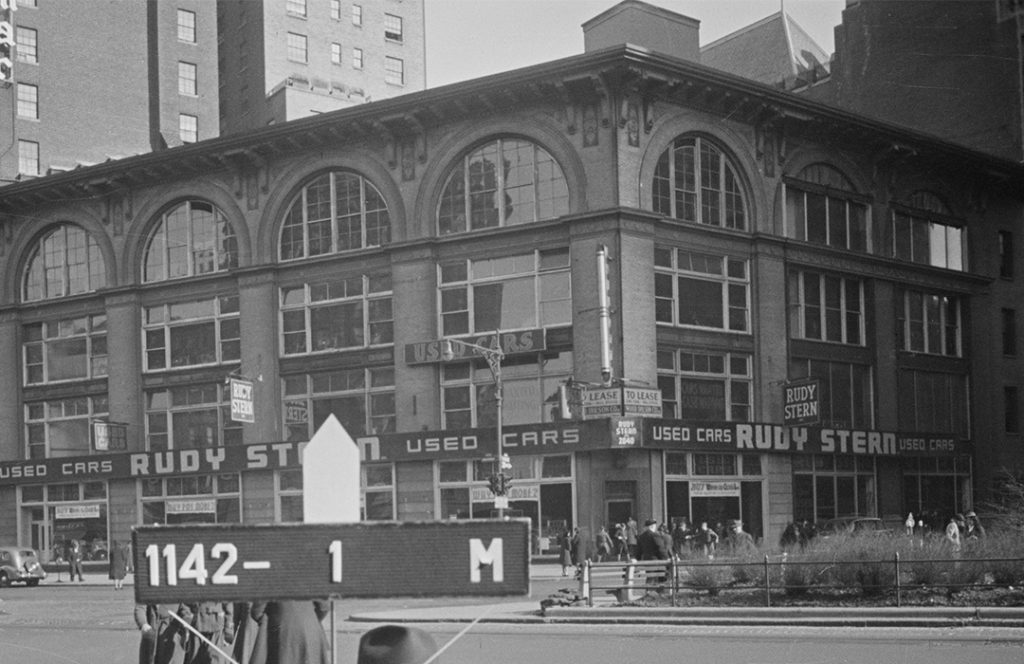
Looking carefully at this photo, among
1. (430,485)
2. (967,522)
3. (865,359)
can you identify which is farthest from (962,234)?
(430,485)

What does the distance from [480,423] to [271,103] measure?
113ft

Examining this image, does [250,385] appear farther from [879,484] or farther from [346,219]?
[879,484]

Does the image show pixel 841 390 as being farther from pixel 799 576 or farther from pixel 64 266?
pixel 64 266

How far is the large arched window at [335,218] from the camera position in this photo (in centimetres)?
5019

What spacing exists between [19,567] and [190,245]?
1430 cm

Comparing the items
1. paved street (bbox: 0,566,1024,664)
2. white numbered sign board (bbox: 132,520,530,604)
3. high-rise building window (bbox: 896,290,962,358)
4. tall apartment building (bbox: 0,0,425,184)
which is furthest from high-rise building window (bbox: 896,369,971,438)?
white numbered sign board (bbox: 132,520,530,604)

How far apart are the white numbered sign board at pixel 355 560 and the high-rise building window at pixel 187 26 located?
76.8 metres

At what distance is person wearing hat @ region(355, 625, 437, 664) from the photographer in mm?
5957

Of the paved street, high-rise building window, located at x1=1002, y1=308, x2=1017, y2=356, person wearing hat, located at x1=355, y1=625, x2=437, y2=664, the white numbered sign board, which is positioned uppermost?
high-rise building window, located at x1=1002, y1=308, x2=1017, y2=356

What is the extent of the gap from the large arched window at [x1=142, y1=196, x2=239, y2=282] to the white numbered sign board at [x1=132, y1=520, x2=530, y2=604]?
4922 centimetres

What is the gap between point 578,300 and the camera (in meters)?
45.3

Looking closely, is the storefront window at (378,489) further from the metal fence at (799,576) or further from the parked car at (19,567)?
the metal fence at (799,576)

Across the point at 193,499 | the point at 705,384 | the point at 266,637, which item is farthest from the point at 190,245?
the point at 266,637

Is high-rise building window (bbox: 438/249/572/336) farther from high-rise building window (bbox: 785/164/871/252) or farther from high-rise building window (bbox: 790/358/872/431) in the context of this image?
high-rise building window (bbox: 790/358/872/431)
